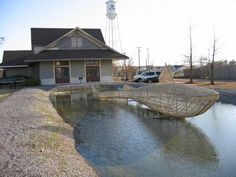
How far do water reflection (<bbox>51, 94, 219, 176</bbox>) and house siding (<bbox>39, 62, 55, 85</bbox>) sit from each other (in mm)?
20585

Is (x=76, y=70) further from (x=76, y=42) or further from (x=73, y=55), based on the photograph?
(x=76, y=42)

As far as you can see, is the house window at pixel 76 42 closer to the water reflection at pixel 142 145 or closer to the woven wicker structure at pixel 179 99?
the woven wicker structure at pixel 179 99

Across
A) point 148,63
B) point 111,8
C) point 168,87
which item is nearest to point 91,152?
point 168,87

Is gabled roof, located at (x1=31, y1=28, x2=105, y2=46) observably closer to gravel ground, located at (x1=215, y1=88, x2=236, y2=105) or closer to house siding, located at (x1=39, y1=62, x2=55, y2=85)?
house siding, located at (x1=39, y1=62, x2=55, y2=85)

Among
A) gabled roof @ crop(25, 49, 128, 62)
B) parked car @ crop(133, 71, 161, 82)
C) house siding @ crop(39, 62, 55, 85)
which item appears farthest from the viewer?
parked car @ crop(133, 71, 161, 82)

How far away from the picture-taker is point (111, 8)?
5978 cm

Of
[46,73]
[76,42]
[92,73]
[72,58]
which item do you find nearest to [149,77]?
[92,73]

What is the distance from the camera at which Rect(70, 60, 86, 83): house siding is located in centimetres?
4097

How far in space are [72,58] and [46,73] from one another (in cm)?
408

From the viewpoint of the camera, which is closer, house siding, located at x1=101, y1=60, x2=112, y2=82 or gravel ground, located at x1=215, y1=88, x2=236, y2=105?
gravel ground, located at x1=215, y1=88, x2=236, y2=105

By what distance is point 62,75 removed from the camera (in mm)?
40906

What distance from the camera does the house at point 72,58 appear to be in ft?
130

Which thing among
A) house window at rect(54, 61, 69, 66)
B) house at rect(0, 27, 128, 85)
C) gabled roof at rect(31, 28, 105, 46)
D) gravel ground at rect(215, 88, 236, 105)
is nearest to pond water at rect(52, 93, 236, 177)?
gravel ground at rect(215, 88, 236, 105)

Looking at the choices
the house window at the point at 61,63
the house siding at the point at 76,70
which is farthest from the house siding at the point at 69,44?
the house siding at the point at 76,70
